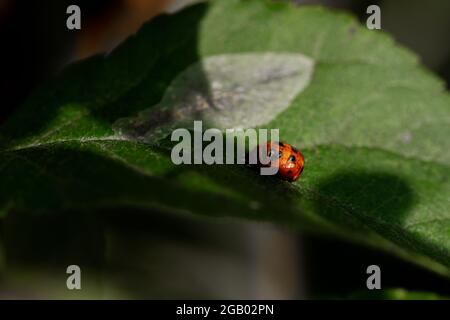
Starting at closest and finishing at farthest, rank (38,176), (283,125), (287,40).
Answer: (38,176) → (283,125) → (287,40)

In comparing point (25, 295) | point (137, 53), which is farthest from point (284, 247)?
point (137, 53)

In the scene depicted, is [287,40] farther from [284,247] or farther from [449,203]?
[284,247]

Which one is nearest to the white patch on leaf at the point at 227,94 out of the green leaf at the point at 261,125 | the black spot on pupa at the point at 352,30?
the green leaf at the point at 261,125

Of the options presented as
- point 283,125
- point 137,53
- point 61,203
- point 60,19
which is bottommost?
point 61,203

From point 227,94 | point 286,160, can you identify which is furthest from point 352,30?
point 286,160

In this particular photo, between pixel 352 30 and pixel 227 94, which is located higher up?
pixel 352 30
